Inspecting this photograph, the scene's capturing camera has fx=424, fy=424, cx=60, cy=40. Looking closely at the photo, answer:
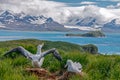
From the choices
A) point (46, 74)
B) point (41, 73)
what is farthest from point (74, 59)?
point (41, 73)

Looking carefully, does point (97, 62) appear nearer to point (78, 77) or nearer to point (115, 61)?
point (115, 61)

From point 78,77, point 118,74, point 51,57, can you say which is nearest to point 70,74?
point 78,77

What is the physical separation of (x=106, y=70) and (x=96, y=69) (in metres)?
0.30

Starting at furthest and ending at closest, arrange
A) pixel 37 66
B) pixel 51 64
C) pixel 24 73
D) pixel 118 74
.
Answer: pixel 51 64 < pixel 37 66 < pixel 24 73 < pixel 118 74

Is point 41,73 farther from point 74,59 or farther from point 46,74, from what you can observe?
point 74,59

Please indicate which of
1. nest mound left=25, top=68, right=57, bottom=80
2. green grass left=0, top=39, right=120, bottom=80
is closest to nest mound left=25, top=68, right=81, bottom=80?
nest mound left=25, top=68, right=57, bottom=80

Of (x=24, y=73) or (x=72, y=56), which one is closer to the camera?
(x=24, y=73)

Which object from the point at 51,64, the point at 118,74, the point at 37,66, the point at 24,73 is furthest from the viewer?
the point at 51,64

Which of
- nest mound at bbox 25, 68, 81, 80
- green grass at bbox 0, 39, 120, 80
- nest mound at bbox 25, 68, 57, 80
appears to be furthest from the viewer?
nest mound at bbox 25, 68, 57, 80

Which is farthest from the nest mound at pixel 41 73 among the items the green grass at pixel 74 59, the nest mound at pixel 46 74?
the green grass at pixel 74 59

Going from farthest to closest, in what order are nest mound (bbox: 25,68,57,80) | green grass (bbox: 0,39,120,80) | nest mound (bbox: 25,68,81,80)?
nest mound (bbox: 25,68,57,80) → nest mound (bbox: 25,68,81,80) → green grass (bbox: 0,39,120,80)

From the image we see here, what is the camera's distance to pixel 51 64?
38.7 ft

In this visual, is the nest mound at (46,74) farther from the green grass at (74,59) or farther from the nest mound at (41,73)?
the green grass at (74,59)

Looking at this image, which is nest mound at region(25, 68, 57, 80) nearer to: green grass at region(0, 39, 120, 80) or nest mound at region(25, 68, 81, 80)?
nest mound at region(25, 68, 81, 80)
